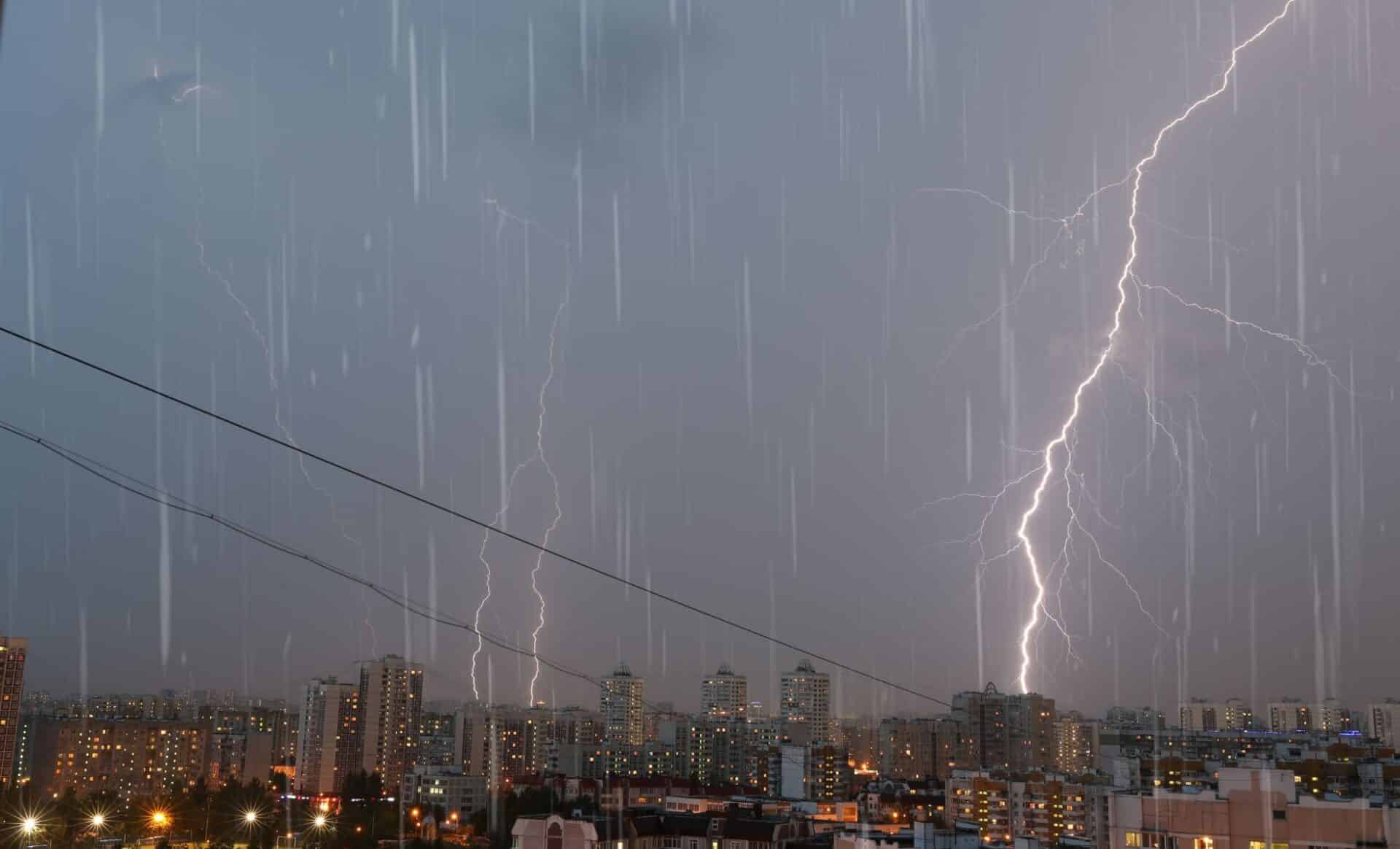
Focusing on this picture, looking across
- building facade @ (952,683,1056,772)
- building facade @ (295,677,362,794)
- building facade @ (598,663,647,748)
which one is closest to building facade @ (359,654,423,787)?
building facade @ (295,677,362,794)

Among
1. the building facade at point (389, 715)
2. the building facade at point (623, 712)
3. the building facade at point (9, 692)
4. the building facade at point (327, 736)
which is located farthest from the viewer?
the building facade at point (623, 712)

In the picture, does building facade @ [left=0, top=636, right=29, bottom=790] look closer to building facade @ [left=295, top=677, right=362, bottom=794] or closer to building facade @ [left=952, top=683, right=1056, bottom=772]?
building facade @ [left=295, top=677, right=362, bottom=794]

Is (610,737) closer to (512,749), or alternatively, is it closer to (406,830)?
(512,749)

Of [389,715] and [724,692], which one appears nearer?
[389,715]

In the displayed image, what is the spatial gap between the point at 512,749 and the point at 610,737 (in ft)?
33.8

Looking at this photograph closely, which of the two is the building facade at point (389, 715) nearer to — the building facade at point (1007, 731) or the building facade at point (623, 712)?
the building facade at point (623, 712)

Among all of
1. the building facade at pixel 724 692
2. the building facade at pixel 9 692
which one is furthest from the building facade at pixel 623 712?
the building facade at pixel 9 692

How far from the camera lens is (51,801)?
19.7m

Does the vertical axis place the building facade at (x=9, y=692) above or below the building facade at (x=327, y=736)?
above

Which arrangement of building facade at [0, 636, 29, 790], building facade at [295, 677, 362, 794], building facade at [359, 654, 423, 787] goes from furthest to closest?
building facade at [359, 654, 423, 787] < building facade at [295, 677, 362, 794] < building facade at [0, 636, 29, 790]

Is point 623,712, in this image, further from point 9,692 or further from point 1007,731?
point 9,692

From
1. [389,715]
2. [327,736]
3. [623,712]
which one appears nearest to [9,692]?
[327,736]

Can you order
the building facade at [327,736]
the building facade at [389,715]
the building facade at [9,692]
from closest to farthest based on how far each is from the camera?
the building facade at [9,692]
the building facade at [327,736]
the building facade at [389,715]

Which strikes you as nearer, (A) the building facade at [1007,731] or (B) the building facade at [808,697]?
(A) the building facade at [1007,731]
